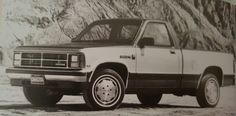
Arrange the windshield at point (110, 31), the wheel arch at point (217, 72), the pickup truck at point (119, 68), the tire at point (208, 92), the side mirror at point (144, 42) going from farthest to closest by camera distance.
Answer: the wheel arch at point (217, 72)
the tire at point (208, 92)
the side mirror at point (144, 42)
the windshield at point (110, 31)
the pickup truck at point (119, 68)

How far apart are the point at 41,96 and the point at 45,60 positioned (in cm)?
32

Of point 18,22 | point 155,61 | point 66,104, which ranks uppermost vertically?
point 18,22

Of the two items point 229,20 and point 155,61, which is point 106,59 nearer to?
point 155,61

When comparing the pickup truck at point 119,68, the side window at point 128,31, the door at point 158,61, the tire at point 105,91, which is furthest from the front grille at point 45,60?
the door at point 158,61

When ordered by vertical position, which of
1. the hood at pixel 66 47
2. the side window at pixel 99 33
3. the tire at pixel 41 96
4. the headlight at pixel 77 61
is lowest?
the tire at pixel 41 96

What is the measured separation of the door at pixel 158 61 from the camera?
474 cm

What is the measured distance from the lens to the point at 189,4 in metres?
5.54

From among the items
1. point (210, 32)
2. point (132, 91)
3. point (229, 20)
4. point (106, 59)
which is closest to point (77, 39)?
point (106, 59)

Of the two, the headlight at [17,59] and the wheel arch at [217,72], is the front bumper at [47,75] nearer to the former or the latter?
the headlight at [17,59]

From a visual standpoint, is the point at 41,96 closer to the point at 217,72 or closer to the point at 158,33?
the point at 158,33

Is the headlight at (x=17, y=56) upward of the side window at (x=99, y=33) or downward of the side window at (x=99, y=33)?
downward

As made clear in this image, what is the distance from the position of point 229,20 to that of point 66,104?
275cm

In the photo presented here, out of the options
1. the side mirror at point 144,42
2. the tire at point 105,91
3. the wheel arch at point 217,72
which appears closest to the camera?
the tire at point 105,91

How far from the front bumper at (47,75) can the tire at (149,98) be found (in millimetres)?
825
